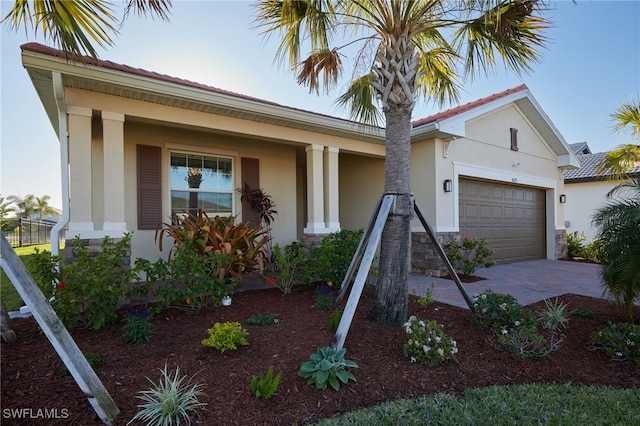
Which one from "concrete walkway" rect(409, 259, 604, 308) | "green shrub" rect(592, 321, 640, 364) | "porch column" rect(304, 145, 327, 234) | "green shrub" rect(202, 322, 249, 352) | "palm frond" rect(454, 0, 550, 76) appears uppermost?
"palm frond" rect(454, 0, 550, 76)

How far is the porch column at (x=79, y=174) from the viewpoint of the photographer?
14.8 ft

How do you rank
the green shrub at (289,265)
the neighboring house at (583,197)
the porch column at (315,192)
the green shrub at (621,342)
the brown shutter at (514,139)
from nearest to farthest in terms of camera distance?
the green shrub at (621,342) → the green shrub at (289,265) → the porch column at (315,192) → the brown shutter at (514,139) → the neighboring house at (583,197)

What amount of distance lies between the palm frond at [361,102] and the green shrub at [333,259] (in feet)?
7.15

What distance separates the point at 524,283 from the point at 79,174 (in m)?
8.27

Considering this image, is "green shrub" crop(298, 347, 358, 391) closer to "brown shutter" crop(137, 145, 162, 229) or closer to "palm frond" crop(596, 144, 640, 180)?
"brown shutter" crop(137, 145, 162, 229)

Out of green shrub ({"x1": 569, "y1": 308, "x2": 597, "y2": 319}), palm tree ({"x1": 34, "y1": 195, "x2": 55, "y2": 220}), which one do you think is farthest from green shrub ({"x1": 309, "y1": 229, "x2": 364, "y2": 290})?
palm tree ({"x1": 34, "y1": 195, "x2": 55, "y2": 220})

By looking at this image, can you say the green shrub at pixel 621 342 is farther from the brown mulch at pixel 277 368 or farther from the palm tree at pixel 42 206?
the palm tree at pixel 42 206

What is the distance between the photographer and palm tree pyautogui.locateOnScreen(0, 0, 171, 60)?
91.7 inches

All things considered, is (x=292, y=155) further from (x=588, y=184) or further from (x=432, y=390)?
(x=588, y=184)

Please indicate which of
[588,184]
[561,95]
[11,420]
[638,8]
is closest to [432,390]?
[11,420]

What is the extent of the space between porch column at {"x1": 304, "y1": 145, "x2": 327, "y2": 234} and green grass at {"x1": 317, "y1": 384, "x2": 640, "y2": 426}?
15.6 ft

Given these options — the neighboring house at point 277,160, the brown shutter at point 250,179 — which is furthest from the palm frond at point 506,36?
the brown shutter at point 250,179

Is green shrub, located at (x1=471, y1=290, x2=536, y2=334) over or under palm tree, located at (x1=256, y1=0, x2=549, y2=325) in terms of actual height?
under

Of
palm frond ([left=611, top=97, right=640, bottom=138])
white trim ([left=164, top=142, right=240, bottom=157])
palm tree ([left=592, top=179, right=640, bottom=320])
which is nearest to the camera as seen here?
palm tree ([left=592, top=179, right=640, bottom=320])
